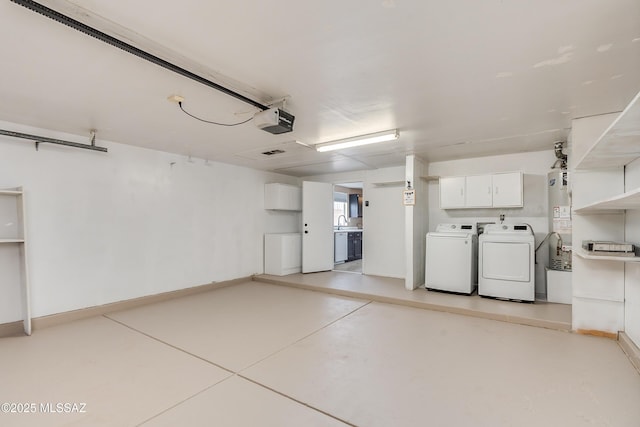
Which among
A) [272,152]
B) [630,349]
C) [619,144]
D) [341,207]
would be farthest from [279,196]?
[630,349]

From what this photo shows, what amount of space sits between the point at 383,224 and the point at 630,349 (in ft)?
12.2

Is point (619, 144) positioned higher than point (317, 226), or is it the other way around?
point (619, 144)

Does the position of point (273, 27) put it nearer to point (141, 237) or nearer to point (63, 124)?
point (63, 124)

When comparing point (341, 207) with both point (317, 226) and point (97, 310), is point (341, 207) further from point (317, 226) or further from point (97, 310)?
point (97, 310)

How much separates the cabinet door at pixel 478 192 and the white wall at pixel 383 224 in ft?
4.17

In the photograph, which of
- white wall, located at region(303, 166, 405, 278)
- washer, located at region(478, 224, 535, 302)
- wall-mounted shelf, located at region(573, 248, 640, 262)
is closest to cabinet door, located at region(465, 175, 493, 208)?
washer, located at region(478, 224, 535, 302)

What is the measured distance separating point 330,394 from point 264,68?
2.36 m

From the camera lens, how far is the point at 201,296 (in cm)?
470

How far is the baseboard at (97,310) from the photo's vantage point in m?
3.19

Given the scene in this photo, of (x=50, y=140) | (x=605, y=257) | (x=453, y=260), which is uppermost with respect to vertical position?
(x=50, y=140)

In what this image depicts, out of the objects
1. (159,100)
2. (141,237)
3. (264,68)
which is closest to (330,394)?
(264,68)

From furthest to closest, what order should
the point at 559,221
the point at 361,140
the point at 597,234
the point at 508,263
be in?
1. the point at 508,263
2. the point at 361,140
3. the point at 559,221
4. the point at 597,234

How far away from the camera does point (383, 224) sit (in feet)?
19.1

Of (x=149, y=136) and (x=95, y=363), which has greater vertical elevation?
(x=149, y=136)
